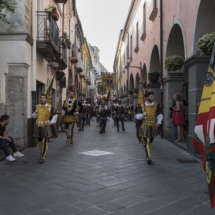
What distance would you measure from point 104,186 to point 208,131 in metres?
3.19

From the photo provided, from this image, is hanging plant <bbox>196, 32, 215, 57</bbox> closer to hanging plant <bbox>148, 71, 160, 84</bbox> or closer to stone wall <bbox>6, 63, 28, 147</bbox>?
stone wall <bbox>6, 63, 28, 147</bbox>

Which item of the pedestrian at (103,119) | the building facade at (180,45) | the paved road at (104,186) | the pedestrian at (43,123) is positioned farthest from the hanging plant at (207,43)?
the pedestrian at (103,119)

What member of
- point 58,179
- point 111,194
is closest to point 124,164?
point 58,179

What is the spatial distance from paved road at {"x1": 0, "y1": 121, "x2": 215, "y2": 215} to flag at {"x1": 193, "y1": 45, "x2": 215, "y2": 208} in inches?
64.0

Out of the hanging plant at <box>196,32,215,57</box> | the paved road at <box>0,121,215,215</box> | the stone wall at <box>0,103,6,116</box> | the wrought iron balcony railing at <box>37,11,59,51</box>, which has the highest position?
the wrought iron balcony railing at <box>37,11,59,51</box>

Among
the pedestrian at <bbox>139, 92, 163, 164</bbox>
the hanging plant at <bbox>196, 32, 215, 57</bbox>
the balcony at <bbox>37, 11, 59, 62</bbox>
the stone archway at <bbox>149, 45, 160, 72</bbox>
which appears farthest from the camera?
the stone archway at <bbox>149, 45, 160, 72</bbox>

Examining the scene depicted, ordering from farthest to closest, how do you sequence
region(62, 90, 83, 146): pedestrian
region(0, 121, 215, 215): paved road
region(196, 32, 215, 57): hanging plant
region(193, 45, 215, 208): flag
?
region(62, 90, 83, 146): pedestrian < region(196, 32, 215, 57): hanging plant < region(0, 121, 215, 215): paved road < region(193, 45, 215, 208): flag

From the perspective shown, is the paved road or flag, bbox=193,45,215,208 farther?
the paved road

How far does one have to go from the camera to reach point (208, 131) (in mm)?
2660

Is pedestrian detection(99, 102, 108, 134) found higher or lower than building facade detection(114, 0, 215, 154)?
lower

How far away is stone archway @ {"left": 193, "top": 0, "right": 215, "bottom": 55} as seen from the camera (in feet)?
28.6

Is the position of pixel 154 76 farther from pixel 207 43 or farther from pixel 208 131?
pixel 208 131

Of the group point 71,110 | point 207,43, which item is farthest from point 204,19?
point 71,110

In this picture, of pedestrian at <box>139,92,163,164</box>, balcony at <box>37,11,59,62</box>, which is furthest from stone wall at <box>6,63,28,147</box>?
pedestrian at <box>139,92,163,164</box>
